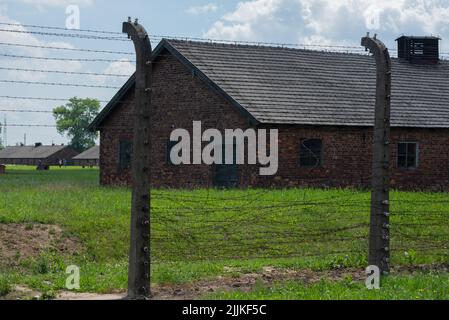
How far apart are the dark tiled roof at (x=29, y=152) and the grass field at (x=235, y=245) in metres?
119

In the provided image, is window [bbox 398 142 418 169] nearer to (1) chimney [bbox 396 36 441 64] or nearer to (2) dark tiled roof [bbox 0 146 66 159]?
(1) chimney [bbox 396 36 441 64]

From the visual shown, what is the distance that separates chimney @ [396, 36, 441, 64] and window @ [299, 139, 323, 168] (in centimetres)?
1095

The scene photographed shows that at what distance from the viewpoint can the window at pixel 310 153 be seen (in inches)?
1130

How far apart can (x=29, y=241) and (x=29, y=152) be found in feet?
438

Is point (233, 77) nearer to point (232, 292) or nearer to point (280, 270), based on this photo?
point (280, 270)

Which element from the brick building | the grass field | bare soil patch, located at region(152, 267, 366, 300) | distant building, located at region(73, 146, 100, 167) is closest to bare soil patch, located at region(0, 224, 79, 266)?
the grass field

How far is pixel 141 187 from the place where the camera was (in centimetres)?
996

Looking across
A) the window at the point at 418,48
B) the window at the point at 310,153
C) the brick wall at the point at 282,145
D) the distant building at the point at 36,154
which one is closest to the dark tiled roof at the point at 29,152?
the distant building at the point at 36,154

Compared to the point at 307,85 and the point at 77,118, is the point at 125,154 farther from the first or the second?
the point at 77,118

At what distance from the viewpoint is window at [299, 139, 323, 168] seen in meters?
28.7
